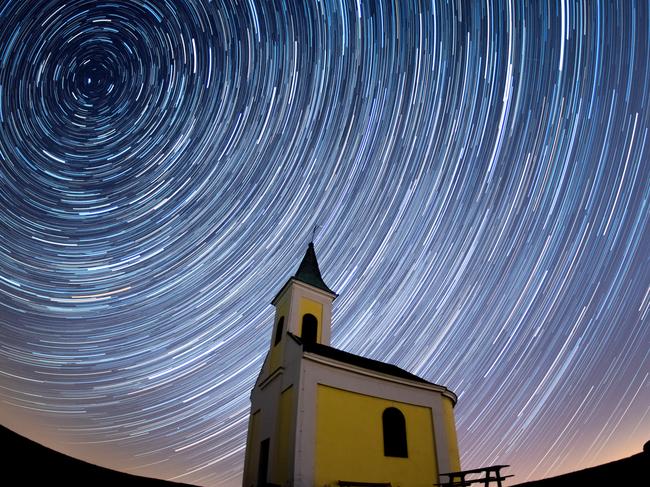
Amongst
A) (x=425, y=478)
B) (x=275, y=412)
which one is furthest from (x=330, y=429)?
(x=425, y=478)

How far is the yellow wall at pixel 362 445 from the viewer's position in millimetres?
10914

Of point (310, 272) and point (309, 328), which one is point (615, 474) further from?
point (310, 272)

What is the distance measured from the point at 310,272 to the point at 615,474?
55.2 ft

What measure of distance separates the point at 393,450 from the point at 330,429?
2.51m

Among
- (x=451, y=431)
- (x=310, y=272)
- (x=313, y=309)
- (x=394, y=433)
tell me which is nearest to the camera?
(x=394, y=433)

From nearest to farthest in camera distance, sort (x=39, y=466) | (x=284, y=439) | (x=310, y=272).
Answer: (x=39, y=466), (x=284, y=439), (x=310, y=272)

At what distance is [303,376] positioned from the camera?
11836 mm

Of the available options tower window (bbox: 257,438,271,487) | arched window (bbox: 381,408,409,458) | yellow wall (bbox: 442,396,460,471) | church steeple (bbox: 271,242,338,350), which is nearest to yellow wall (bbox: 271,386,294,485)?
tower window (bbox: 257,438,271,487)

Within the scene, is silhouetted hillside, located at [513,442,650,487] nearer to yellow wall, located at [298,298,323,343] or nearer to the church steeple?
A: the church steeple

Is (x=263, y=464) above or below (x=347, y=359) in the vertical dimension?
below

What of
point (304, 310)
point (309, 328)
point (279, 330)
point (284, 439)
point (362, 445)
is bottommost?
point (362, 445)

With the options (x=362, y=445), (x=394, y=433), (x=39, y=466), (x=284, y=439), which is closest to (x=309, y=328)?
(x=284, y=439)

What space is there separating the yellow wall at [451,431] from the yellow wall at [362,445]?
101 centimetres

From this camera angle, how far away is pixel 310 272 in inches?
785
